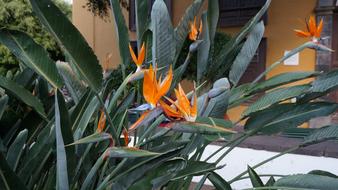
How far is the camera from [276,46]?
381 centimetres

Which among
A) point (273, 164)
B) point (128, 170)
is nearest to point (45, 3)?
point (128, 170)

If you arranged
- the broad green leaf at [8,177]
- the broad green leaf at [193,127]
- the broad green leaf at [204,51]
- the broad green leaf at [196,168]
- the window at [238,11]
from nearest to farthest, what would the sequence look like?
the broad green leaf at [193,127]
the broad green leaf at [8,177]
the broad green leaf at [196,168]
the broad green leaf at [204,51]
the window at [238,11]

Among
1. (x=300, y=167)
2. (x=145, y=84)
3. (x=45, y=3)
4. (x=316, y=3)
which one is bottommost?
(x=300, y=167)

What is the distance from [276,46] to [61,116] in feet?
11.3

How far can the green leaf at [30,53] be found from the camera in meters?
0.78

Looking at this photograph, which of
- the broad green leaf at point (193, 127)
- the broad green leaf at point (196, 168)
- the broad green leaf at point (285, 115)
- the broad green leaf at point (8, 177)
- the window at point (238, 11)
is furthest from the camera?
the window at point (238, 11)

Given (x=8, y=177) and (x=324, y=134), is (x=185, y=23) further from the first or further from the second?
(x=8, y=177)

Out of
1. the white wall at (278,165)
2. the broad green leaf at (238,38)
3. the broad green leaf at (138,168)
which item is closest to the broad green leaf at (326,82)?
the broad green leaf at (238,38)

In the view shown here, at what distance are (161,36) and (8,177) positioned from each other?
0.42 metres

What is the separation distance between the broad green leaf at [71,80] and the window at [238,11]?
10.2 feet

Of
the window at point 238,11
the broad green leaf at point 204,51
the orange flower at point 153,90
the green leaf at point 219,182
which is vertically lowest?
the green leaf at point 219,182

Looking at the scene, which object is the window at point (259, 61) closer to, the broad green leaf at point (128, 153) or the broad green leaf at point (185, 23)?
the broad green leaf at point (185, 23)

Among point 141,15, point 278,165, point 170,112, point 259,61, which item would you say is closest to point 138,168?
point 170,112

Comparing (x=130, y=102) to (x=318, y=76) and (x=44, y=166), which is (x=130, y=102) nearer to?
(x=44, y=166)
